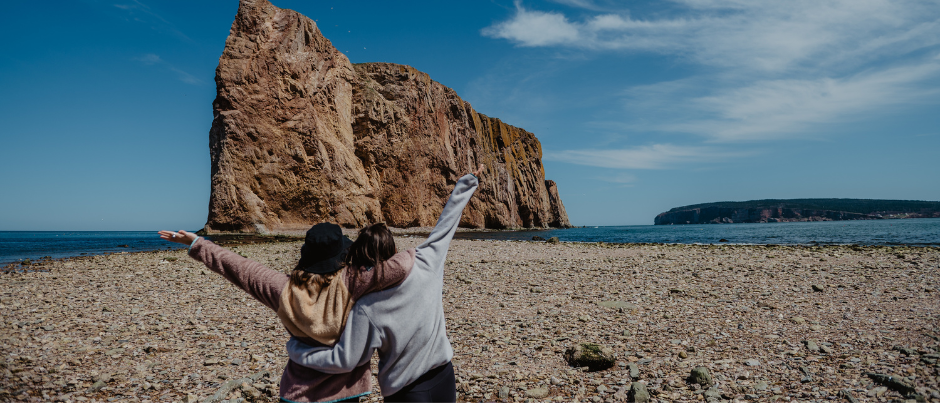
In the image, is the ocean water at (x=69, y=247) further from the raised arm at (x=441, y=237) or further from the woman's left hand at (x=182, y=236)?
the raised arm at (x=441, y=237)

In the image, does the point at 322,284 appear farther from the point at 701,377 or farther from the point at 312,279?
the point at 701,377

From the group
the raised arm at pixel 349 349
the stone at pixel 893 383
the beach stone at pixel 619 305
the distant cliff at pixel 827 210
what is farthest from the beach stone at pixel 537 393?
the distant cliff at pixel 827 210

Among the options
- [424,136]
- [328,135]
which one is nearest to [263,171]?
[328,135]

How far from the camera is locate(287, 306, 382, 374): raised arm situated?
229 cm

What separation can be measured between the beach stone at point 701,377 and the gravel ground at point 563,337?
3.7 inches

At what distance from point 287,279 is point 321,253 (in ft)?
0.80

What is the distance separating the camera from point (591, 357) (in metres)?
5.54

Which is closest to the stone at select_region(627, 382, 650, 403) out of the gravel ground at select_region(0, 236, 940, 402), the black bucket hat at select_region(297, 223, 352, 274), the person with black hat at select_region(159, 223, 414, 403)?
the gravel ground at select_region(0, 236, 940, 402)

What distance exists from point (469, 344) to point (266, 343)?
3.02 m

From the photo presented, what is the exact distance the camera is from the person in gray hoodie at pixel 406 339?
2305 mm

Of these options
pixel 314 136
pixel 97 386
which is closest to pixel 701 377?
pixel 97 386

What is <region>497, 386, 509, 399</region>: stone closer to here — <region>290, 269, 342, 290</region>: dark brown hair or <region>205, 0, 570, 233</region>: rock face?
<region>290, 269, 342, 290</region>: dark brown hair

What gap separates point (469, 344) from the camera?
6.60m

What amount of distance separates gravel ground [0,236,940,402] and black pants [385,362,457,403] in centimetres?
246
